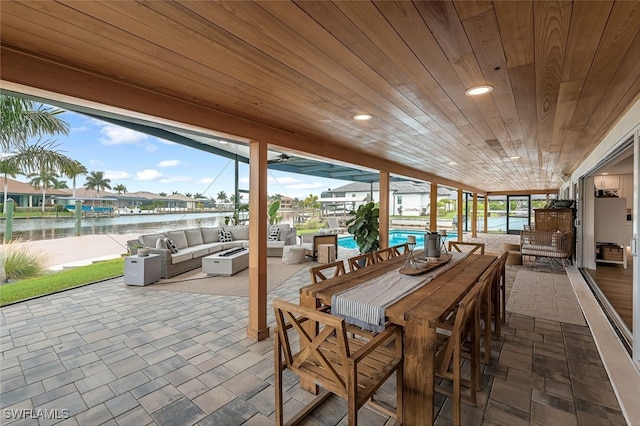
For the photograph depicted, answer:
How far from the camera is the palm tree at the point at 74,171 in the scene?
507cm

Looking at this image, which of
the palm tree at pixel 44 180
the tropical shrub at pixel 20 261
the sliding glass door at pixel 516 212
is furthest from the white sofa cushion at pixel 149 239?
the sliding glass door at pixel 516 212

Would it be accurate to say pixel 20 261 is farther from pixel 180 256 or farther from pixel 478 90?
pixel 478 90

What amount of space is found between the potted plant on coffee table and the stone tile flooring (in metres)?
2.32

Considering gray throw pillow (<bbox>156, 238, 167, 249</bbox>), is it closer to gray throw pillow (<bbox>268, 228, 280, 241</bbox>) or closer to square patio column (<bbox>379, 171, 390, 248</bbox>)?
gray throw pillow (<bbox>268, 228, 280, 241</bbox>)

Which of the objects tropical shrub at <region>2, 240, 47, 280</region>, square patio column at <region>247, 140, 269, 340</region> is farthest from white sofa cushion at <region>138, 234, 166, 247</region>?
square patio column at <region>247, 140, 269, 340</region>

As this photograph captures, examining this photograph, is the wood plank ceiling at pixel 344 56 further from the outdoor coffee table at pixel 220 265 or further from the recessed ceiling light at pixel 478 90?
the outdoor coffee table at pixel 220 265

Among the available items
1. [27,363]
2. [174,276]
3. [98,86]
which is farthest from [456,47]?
[174,276]

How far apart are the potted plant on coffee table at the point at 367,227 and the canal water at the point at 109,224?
478cm

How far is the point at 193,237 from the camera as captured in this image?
6816mm

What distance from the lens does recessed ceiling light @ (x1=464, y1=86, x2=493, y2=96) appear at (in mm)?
2027

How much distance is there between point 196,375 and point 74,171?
4.98m

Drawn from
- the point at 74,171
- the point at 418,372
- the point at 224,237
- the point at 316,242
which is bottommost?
the point at 418,372

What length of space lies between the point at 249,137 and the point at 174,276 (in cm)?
398

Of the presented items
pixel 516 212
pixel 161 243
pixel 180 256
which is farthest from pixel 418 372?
pixel 516 212
